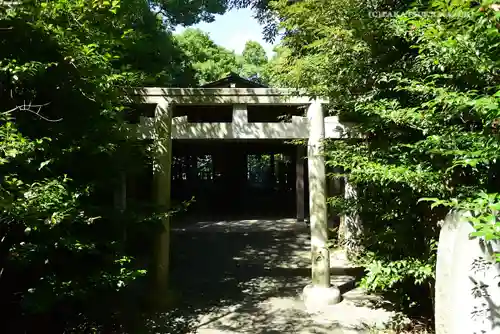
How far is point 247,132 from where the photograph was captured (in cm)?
555

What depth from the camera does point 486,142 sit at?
2.61m

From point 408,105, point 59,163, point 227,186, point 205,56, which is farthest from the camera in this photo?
point 205,56

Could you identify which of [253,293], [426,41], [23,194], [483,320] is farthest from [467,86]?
[253,293]

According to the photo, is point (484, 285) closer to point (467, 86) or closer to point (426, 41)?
point (467, 86)

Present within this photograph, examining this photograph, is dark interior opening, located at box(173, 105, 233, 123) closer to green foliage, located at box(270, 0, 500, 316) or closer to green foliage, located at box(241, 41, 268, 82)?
green foliage, located at box(270, 0, 500, 316)

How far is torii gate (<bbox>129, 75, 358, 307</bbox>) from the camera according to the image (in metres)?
5.35

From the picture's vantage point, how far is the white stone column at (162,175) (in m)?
5.31

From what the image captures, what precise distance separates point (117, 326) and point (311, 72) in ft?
12.6

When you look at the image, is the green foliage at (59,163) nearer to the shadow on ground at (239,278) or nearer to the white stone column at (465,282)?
the shadow on ground at (239,278)

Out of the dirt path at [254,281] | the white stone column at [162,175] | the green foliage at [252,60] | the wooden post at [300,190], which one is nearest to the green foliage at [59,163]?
the white stone column at [162,175]

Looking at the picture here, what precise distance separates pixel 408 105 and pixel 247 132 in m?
2.28

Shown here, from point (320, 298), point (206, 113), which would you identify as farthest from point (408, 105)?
point (206, 113)

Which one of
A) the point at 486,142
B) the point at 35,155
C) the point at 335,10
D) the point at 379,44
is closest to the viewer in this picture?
the point at 486,142

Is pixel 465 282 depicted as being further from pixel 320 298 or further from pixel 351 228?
pixel 351 228
